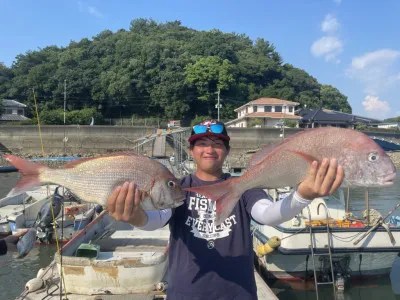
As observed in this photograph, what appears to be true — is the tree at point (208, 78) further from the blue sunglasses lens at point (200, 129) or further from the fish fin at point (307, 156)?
the fish fin at point (307, 156)

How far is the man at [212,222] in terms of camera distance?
2.44 metres

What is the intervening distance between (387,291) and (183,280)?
357 inches

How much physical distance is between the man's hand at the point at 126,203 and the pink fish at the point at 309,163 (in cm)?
43

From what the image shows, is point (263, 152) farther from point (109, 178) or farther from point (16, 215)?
point (16, 215)

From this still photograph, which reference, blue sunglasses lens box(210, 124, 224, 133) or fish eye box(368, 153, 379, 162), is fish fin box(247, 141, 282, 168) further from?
fish eye box(368, 153, 379, 162)

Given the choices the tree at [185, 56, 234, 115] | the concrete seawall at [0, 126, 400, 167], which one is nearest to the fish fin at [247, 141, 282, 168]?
the concrete seawall at [0, 126, 400, 167]

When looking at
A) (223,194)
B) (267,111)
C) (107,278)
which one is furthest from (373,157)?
(267,111)

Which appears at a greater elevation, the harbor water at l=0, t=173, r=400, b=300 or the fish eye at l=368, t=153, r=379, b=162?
the fish eye at l=368, t=153, r=379, b=162

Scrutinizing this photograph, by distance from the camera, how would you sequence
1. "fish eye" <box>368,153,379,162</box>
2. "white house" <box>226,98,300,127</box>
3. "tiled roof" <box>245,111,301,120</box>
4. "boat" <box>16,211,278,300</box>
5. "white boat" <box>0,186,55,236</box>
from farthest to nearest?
"white house" <box>226,98,300,127</box>
"tiled roof" <box>245,111,301,120</box>
"white boat" <box>0,186,55,236</box>
"boat" <box>16,211,278,300</box>
"fish eye" <box>368,153,379,162</box>

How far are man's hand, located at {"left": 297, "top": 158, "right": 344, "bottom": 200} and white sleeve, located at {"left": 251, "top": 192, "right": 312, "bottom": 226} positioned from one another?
10 centimetres

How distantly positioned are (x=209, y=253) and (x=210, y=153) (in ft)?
2.52

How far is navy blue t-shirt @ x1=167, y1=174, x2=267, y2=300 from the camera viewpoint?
8.35 feet

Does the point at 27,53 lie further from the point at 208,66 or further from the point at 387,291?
the point at 387,291

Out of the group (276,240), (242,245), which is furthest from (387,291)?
(242,245)
